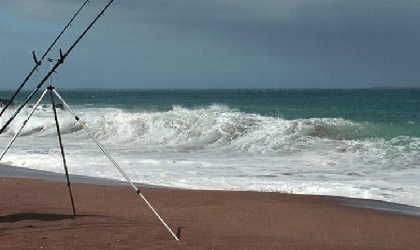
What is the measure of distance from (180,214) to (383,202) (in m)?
3.24

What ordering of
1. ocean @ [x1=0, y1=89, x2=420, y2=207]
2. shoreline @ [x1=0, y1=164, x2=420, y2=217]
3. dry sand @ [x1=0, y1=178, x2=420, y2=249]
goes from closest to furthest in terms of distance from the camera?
dry sand @ [x1=0, y1=178, x2=420, y2=249] → shoreline @ [x1=0, y1=164, x2=420, y2=217] → ocean @ [x1=0, y1=89, x2=420, y2=207]

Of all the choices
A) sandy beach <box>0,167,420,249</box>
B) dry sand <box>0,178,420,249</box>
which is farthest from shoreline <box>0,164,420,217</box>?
dry sand <box>0,178,420,249</box>

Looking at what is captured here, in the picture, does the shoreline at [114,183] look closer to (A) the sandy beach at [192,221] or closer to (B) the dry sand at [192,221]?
(A) the sandy beach at [192,221]

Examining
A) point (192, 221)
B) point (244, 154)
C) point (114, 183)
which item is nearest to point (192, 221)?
point (192, 221)

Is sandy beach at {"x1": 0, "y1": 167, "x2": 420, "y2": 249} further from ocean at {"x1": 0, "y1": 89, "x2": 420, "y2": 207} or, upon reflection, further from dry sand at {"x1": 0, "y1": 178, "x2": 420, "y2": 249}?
ocean at {"x1": 0, "y1": 89, "x2": 420, "y2": 207}

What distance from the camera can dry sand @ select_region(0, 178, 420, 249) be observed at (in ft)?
19.3

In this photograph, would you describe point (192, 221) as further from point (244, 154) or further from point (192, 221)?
point (244, 154)

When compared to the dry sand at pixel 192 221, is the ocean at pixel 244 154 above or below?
below

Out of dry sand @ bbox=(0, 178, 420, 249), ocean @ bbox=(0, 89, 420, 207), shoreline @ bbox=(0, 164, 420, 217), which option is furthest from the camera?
ocean @ bbox=(0, 89, 420, 207)

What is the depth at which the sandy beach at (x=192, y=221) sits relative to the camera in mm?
5891

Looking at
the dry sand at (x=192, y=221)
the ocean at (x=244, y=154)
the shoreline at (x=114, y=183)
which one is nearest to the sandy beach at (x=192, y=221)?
the dry sand at (x=192, y=221)

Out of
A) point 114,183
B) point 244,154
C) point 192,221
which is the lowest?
point 244,154

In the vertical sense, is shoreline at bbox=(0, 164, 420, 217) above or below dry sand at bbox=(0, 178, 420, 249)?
below

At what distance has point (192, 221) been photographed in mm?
7160
